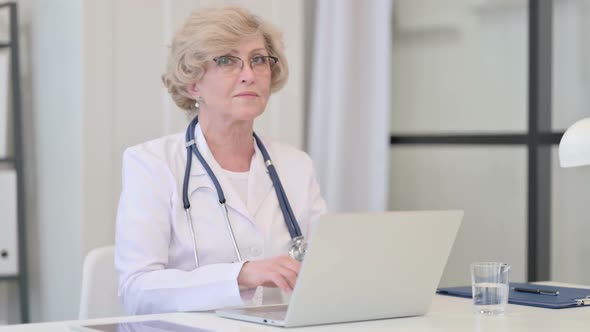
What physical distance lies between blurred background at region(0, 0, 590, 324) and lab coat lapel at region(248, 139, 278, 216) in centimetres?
95

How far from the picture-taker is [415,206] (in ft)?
13.7

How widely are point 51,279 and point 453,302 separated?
1793mm

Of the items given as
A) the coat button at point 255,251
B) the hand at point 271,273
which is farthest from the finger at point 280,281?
the coat button at point 255,251

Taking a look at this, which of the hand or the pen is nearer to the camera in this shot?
the hand

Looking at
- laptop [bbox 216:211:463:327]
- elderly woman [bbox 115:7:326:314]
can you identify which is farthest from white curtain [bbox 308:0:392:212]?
laptop [bbox 216:211:463:327]

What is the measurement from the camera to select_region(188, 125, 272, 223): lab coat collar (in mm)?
2445

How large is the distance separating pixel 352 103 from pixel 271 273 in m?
2.13

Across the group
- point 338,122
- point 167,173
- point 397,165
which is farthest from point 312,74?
point 167,173

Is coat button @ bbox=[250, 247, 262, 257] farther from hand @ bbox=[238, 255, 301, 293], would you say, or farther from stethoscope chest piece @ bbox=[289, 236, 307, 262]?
hand @ bbox=[238, 255, 301, 293]

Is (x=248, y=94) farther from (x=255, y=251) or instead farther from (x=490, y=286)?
(x=490, y=286)

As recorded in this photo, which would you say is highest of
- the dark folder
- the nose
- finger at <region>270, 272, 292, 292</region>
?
the nose

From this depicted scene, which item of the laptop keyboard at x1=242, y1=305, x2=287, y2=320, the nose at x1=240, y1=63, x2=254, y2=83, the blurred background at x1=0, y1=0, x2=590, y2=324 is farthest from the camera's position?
the blurred background at x1=0, y1=0, x2=590, y2=324

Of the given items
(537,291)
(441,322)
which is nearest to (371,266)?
(441,322)

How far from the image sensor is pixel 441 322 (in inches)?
74.7
